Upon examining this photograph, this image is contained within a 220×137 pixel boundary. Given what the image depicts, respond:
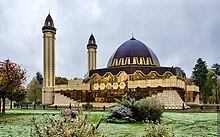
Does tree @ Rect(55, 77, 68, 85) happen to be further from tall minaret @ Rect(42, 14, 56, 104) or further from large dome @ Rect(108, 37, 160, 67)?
large dome @ Rect(108, 37, 160, 67)

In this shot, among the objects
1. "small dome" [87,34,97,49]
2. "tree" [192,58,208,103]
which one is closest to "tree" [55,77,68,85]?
"small dome" [87,34,97,49]

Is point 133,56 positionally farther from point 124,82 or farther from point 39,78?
point 39,78

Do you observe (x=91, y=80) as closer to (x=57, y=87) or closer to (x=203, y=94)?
(x=57, y=87)

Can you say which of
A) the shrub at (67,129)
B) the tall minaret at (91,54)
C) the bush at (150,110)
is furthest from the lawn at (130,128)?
the tall minaret at (91,54)

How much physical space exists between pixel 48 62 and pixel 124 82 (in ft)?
57.2

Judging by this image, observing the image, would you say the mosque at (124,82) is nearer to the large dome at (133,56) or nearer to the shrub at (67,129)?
the large dome at (133,56)

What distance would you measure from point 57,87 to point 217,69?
3944 centimetres

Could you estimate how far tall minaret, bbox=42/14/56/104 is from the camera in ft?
174

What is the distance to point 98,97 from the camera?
47.2m

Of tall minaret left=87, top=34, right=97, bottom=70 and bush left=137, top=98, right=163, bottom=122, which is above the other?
tall minaret left=87, top=34, right=97, bottom=70

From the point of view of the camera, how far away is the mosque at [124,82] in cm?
4062

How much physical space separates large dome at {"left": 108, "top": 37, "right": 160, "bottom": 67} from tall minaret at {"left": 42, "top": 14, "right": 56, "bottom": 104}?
12.2 meters

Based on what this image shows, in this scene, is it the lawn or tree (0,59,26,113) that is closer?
the lawn

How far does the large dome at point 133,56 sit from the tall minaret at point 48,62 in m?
12.2
